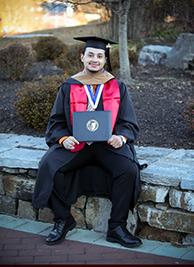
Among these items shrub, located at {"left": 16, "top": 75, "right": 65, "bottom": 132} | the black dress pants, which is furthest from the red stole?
shrub, located at {"left": 16, "top": 75, "right": 65, "bottom": 132}

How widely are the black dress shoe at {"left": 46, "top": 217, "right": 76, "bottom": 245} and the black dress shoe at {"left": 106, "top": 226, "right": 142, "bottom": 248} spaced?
1.06 feet

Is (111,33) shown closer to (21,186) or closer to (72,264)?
(21,186)

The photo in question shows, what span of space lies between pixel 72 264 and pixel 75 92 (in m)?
1.22

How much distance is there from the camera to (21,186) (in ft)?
14.6

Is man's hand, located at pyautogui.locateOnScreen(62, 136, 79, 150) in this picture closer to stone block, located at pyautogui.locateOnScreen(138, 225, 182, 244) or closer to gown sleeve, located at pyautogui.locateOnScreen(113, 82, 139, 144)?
gown sleeve, located at pyautogui.locateOnScreen(113, 82, 139, 144)

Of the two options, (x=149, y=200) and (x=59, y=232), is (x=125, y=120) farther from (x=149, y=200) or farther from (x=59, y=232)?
(x=59, y=232)

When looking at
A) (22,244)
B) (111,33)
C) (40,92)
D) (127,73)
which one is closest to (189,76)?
(127,73)

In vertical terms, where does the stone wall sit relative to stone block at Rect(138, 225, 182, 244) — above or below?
above

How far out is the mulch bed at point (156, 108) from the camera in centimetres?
542

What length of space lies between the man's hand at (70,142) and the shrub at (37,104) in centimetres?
179

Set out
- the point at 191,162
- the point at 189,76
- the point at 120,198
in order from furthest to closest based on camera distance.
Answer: the point at 189,76
the point at 191,162
the point at 120,198

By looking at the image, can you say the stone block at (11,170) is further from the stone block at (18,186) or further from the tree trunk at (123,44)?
the tree trunk at (123,44)

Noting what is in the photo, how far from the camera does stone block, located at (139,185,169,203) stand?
13.0 feet

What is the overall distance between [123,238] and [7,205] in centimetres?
115
